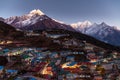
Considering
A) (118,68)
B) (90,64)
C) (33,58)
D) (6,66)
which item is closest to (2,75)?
(6,66)

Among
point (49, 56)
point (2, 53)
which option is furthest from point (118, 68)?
point (2, 53)

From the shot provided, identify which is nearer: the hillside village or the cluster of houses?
the hillside village

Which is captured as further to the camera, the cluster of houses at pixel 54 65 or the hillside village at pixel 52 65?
the cluster of houses at pixel 54 65

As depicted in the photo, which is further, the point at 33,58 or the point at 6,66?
the point at 33,58

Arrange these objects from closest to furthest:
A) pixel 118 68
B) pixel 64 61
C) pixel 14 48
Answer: pixel 118 68
pixel 64 61
pixel 14 48

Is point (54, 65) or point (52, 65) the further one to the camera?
point (52, 65)

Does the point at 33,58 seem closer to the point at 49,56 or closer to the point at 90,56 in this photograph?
the point at 49,56

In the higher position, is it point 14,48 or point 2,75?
point 14,48

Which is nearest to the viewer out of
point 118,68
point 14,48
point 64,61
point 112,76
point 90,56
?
point 112,76

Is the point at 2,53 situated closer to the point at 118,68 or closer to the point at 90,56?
the point at 90,56
